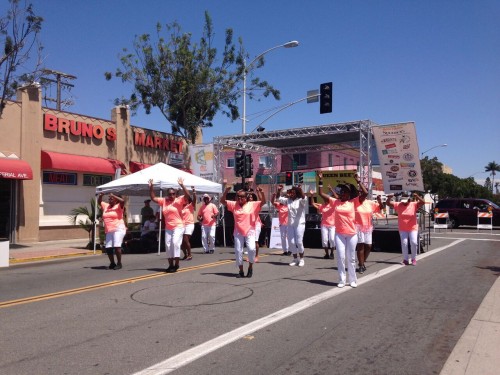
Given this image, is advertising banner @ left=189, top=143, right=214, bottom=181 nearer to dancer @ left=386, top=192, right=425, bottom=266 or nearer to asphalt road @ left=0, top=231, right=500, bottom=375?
asphalt road @ left=0, top=231, right=500, bottom=375

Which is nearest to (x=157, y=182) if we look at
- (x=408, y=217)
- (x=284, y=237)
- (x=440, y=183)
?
(x=284, y=237)

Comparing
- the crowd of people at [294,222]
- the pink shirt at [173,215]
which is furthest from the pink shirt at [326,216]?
the pink shirt at [173,215]

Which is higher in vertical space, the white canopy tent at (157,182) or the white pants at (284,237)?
the white canopy tent at (157,182)

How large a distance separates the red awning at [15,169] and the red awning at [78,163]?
4.27 ft

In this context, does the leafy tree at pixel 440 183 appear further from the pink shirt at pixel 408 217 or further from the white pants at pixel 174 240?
the white pants at pixel 174 240

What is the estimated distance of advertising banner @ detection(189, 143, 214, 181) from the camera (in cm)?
2184

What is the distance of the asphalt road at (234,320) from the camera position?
15.3 ft

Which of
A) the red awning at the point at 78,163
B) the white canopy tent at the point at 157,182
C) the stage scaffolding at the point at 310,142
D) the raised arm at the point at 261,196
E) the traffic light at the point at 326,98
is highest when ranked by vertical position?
the traffic light at the point at 326,98

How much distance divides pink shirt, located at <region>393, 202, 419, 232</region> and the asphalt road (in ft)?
3.76

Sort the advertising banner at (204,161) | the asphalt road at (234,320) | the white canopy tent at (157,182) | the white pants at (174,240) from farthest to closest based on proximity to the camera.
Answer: the advertising banner at (204,161) → the white canopy tent at (157,182) → the white pants at (174,240) → the asphalt road at (234,320)

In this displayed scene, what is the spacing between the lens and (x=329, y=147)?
75.8 feet

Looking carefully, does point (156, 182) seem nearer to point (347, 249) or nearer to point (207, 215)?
point (207, 215)

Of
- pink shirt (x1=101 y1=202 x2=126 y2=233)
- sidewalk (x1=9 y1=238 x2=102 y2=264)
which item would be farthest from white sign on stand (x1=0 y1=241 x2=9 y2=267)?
pink shirt (x1=101 y1=202 x2=126 y2=233)

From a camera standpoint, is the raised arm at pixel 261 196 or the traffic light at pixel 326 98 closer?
the raised arm at pixel 261 196
